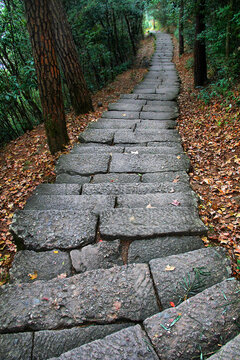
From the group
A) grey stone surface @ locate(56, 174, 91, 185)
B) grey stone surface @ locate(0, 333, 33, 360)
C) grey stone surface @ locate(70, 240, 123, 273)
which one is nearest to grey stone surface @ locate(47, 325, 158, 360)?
grey stone surface @ locate(0, 333, 33, 360)

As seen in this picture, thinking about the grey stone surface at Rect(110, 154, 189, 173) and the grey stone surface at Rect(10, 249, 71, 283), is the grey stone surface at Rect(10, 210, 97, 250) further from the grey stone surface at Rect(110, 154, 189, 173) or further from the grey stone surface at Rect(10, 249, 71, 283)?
the grey stone surface at Rect(110, 154, 189, 173)

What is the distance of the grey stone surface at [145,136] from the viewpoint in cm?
498

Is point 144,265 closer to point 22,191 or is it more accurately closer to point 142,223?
point 142,223

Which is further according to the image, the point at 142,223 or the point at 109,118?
the point at 109,118

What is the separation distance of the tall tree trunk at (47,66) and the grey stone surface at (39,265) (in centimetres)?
283

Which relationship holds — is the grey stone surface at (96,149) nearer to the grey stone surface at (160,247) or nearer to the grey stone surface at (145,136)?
the grey stone surface at (145,136)

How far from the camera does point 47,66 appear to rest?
3.93m

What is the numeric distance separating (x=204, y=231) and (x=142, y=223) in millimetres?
667

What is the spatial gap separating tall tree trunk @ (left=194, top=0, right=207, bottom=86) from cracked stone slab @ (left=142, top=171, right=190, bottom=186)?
5.54 m

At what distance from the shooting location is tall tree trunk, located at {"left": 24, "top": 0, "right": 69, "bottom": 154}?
3.67 metres

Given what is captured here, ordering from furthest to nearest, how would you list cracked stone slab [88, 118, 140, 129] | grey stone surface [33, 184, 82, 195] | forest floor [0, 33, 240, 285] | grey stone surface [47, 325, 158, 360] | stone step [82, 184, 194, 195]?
cracked stone slab [88, 118, 140, 129]
grey stone surface [33, 184, 82, 195]
stone step [82, 184, 194, 195]
forest floor [0, 33, 240, 285]
grey stone surface [47, 325, 158, 360]

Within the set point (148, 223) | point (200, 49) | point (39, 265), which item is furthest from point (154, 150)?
point (200, 49)

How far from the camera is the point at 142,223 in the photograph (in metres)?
2.45

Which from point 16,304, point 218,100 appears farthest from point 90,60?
point 16,304
